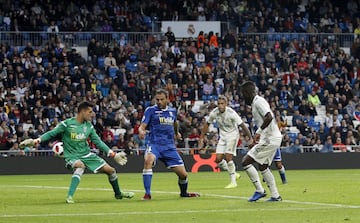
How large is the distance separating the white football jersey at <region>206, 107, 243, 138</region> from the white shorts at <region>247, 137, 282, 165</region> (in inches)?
293

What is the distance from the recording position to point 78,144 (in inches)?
754

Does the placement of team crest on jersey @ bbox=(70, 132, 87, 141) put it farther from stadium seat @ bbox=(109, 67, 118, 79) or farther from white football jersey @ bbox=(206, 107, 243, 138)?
stadium seat @ bbox=(109, 67, 118, 79)

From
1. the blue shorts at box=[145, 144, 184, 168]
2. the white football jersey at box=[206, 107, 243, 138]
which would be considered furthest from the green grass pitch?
the white football jersey at box=[206, 107, 243, 138]

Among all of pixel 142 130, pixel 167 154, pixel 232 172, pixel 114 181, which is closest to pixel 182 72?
pixel 232 172

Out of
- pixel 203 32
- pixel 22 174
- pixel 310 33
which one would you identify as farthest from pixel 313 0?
pixel 22 174

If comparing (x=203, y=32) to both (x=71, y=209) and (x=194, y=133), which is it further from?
(x=71, y=209)

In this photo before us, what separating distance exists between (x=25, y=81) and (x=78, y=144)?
70.0ft

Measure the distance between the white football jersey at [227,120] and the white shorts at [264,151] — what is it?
745 centimetres

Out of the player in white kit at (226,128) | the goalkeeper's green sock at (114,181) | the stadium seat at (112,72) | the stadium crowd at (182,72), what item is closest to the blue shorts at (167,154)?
the goalkeeper's green sock at (114,181)

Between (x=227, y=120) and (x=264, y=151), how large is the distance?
26.1ft

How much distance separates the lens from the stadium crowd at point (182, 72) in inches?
1534

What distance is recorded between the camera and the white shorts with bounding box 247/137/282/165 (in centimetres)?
1797

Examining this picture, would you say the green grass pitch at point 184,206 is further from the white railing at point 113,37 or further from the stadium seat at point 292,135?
the white railing at point 113,37

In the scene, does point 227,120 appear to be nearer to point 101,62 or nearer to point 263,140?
point 263,140
